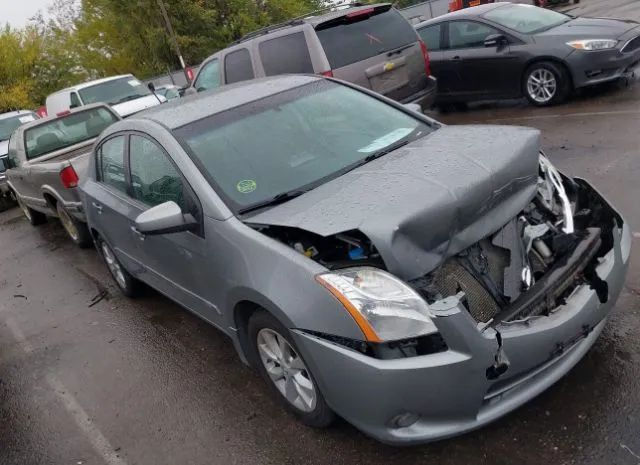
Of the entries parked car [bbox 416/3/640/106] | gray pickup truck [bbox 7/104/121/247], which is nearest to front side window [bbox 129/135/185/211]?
gray pickup truck [bbox 7/104/121/247]

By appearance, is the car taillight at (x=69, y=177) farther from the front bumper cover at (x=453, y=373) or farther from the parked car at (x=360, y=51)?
the front bumper cover at (x=453, y=373)

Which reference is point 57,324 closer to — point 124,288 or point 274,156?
point 124,288

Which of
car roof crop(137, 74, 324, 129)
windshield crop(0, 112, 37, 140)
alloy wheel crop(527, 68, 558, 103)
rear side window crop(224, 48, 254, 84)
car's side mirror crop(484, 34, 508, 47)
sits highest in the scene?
car roof crop(137, 74, 324, 129)

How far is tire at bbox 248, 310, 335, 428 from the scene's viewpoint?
2.99m

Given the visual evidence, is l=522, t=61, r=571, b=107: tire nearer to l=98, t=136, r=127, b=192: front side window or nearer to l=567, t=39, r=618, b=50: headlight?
l=567, t=39, r=618, b=50: headlight

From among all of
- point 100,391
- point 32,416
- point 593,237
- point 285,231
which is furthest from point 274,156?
point 32,416

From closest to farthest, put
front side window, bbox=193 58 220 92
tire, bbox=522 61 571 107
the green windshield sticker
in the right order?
the green windshield sticker < tire, bbox=522 61 571 107 < front side window, bbox=193 58 220 92

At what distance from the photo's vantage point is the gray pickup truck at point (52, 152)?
754 cm

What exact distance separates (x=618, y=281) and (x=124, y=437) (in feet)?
9.58

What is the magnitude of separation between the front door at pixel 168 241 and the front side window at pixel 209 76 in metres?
5.28

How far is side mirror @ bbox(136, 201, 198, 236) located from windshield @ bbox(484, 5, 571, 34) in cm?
695

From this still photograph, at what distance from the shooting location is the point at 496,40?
8.73m

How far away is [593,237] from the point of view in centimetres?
303

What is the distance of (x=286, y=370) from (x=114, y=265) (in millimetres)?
3037
